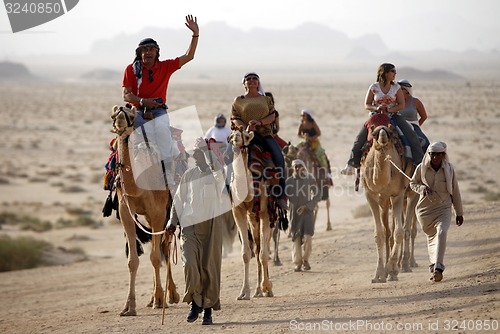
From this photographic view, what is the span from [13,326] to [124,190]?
Answer: 109 inches

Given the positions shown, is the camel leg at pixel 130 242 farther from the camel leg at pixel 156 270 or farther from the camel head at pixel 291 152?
the camel head at pixel 291 152

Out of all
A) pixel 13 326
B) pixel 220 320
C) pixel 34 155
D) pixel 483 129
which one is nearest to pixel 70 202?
pixel 34 155

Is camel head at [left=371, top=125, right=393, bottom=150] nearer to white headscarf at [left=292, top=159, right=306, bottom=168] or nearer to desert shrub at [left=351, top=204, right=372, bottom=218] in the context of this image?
white headscarf at [left=292, top=159, right=306, bottom=168]

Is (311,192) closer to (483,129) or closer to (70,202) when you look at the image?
(70,202)

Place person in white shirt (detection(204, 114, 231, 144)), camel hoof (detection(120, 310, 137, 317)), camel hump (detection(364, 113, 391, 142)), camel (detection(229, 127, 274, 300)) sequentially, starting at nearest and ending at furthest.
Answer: camel hoof (detection(120, 310, 137, 317)) < camel (detection(229, 127, 274, 300)) < camel hump (detection(364, 113, 391, 142)) < person in white shirt (detection(204, 114, 231, 144))

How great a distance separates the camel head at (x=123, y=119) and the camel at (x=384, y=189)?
3.62m

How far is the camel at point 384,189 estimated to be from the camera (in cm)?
1248

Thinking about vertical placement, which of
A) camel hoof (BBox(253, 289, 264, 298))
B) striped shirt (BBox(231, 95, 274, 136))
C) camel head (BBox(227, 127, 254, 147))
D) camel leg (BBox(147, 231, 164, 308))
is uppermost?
striped shirt (BBox(231, 95, 274, 136))

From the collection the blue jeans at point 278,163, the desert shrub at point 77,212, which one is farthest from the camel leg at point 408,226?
the desert shrub at point 77,212

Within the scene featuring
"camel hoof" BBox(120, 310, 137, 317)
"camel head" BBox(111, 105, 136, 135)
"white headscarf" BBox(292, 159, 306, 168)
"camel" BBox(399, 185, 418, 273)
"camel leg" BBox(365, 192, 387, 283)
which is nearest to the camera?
"camel head" BBox(111, 105, 136, 135)

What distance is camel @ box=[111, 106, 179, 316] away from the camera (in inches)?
436

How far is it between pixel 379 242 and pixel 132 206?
3.81m

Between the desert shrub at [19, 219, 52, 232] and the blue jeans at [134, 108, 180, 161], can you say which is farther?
the desert shrub at [19, 219, 52, 232]

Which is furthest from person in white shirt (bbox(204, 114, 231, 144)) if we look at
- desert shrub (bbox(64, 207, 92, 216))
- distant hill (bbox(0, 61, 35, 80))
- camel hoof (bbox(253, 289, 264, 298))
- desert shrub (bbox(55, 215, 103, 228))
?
distant hill (bbox(0, 61, 35, 80))
